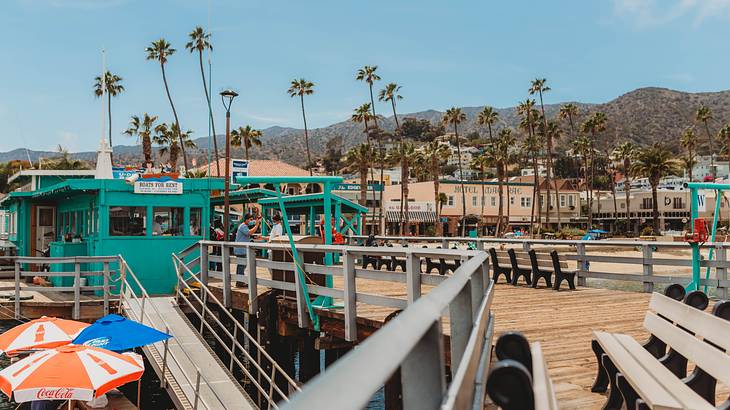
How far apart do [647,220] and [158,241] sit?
3320 inches

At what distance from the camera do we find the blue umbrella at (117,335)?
9.57 meters

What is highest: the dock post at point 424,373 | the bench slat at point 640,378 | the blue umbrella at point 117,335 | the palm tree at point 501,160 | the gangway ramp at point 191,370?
the palm tree at point 501,160

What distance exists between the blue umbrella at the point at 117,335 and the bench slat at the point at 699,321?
7259 mm

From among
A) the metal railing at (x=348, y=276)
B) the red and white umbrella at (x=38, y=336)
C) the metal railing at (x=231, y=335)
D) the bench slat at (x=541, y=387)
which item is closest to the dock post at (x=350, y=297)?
the metal railing at (x=348, y=276)

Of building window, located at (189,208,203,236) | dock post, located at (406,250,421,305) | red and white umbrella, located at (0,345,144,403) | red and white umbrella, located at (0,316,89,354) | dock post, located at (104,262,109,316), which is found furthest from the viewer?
building window, located at (189,208,203,236)

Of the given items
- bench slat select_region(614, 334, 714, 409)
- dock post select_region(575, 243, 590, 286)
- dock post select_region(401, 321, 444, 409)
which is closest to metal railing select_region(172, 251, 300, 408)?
bench slat select_region(614, 334, 714, 409)

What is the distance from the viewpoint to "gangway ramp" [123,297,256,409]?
9547mm

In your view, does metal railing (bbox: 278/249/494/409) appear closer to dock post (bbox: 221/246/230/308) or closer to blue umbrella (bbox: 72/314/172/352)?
blue umbrella (bbox: 72/314/172/352)

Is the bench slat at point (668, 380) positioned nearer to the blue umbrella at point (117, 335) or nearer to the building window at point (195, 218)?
the blue umbrella at point (117, 335)

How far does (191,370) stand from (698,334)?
839 centimetres

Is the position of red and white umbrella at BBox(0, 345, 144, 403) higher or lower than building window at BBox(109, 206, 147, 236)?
lower

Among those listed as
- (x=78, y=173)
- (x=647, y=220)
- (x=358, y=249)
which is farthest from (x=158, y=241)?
(x=647, y=220)

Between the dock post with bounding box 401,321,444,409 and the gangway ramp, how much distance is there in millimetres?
7633

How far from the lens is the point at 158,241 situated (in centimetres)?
1709
